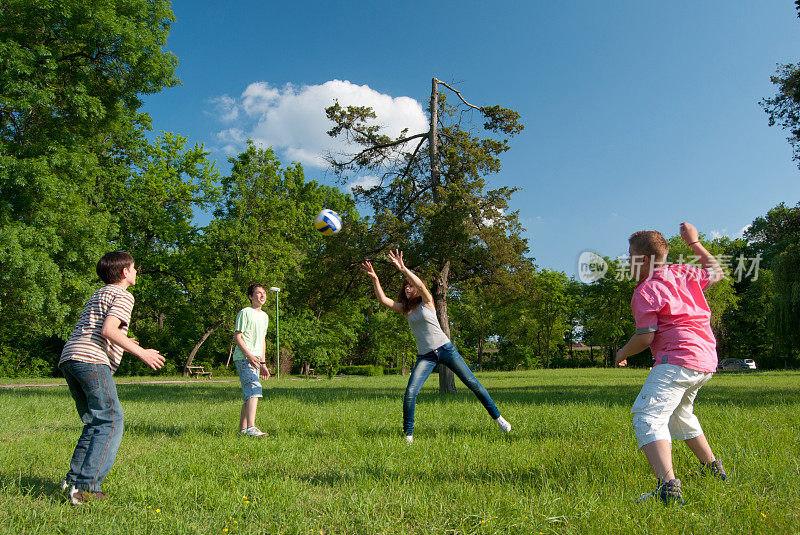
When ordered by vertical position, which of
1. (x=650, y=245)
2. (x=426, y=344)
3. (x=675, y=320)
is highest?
(x=650, y=245)

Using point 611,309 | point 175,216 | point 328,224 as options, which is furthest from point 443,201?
point 611,309

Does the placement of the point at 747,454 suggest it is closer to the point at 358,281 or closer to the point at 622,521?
the point at 622,521

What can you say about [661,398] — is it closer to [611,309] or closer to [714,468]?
[714,468]

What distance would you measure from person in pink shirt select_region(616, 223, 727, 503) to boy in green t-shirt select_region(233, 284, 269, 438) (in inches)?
177

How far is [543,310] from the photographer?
175ft

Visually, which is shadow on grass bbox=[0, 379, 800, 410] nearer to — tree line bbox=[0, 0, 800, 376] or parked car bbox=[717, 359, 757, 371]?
tree line bbox=[0, 0, 800, 376]

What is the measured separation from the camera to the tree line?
43.2ft

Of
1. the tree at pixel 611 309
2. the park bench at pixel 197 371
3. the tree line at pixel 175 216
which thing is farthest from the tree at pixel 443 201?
the tree at pixel 611 309

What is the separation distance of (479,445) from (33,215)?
18.0 metres

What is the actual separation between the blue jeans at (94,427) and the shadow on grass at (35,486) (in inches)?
10.1

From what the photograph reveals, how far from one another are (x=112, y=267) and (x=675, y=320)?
4396 mm

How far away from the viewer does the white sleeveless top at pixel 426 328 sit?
625 centimetres

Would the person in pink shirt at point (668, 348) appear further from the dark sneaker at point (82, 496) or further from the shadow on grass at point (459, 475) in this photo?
the dark sneaker at point (82, 496)

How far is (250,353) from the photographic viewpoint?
20.9ft
